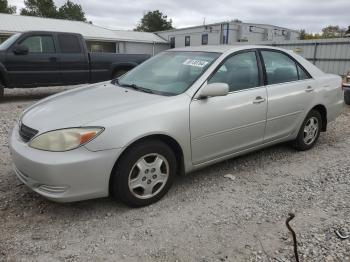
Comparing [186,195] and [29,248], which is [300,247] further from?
[29,248]

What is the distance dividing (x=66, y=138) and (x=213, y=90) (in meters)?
1.54

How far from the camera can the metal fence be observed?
17453 millimetres

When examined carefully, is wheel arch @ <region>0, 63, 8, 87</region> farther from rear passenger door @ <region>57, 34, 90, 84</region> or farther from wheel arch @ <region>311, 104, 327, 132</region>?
wheel arch @ <region>311, 104, 327, 132</region>

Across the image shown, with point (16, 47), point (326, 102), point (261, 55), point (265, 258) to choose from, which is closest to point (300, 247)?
point (265, 258)

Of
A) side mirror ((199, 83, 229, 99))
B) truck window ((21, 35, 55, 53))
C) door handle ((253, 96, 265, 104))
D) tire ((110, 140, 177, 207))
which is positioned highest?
truck window ((21, 35, 55, 53))

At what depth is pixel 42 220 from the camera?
3.11 meters

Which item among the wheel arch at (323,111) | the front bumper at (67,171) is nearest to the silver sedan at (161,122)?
the front bumper at (67,171)

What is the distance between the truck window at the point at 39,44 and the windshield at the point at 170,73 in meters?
5.40

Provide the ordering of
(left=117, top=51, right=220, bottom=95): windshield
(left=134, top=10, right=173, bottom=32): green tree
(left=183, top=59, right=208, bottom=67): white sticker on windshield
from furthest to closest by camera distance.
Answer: (left=134, top=10, right=173, bottom=32): green tree → (left=183, top=59, right=208, bottom=67): white sticker on windshield → (left=117, top=51, right=220, bottom=95): windshield

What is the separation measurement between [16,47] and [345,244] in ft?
27.2

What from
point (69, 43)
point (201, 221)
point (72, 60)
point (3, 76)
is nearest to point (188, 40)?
point (69, 43)

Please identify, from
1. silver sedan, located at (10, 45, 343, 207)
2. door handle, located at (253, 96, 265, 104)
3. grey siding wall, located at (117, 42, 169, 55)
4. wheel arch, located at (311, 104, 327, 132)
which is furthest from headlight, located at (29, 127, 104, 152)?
grey siding wall, located at (117, 42, 169, 55)

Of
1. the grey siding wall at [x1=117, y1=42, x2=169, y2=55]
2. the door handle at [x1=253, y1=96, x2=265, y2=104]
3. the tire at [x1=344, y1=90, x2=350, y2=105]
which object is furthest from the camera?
the grey siding wall at [x1=117, y1=42, x2=169, y2=55]

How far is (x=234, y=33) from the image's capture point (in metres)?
27.5
